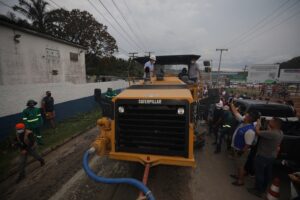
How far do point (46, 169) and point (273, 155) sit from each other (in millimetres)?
5531

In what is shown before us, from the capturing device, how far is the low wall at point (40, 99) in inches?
250

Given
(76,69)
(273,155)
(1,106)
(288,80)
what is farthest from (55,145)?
(288,80)

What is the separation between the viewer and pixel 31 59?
1243 cm

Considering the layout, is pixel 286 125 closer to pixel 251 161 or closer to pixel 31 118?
pixel 251 161

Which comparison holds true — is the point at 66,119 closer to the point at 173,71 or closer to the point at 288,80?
the point at 173,71

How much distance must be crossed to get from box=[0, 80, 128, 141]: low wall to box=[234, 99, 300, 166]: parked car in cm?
841

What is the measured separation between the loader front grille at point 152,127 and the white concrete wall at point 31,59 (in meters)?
10.7

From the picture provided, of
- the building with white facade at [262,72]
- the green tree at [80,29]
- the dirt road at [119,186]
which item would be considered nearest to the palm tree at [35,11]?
the green tree at [80,29]

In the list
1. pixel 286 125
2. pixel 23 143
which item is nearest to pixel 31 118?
pixel 23 143

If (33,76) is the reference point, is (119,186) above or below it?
below

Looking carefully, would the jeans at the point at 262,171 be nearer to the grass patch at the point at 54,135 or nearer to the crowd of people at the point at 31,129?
the crowd of people at the point at 31,129

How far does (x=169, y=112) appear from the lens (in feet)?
11.1

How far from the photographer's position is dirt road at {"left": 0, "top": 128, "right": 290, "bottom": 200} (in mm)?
3693

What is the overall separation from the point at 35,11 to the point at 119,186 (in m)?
31.4
